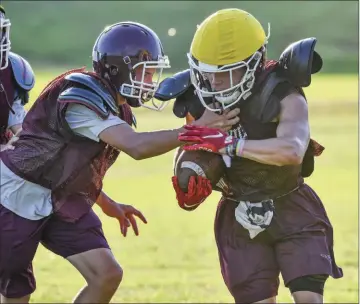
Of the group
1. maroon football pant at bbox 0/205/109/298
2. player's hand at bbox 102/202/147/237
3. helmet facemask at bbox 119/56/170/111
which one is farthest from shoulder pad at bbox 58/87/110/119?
player's hand at bbox 102/202/147/237

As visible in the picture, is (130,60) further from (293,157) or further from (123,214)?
(293,157)

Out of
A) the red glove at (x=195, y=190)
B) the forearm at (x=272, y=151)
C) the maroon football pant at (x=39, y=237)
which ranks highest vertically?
the forearm at (x=272, y=151)

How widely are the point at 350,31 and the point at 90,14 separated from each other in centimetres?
1225

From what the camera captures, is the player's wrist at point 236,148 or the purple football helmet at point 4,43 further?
the purple football helmet at point 4,43

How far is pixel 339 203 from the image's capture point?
35.8 feet

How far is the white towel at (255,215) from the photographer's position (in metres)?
4.44

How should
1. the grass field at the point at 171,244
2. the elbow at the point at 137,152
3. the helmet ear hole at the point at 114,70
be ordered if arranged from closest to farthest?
the elbow at the point at 137,152 → the helmet ear hole at the point at 114,70 → the grass field at the point at 171,244

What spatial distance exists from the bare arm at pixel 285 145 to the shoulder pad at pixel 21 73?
1642 millimetres

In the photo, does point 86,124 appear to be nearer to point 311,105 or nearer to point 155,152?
point 155,152

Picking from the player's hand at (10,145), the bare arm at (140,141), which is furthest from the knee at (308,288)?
the player's hand at (10,145)

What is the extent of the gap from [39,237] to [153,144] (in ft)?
2.80

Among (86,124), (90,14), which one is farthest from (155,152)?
(90,14)

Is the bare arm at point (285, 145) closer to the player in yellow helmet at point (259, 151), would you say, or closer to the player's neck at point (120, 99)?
the player in yellow helmet at point (259, 151)

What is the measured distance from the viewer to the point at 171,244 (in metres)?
8.73
